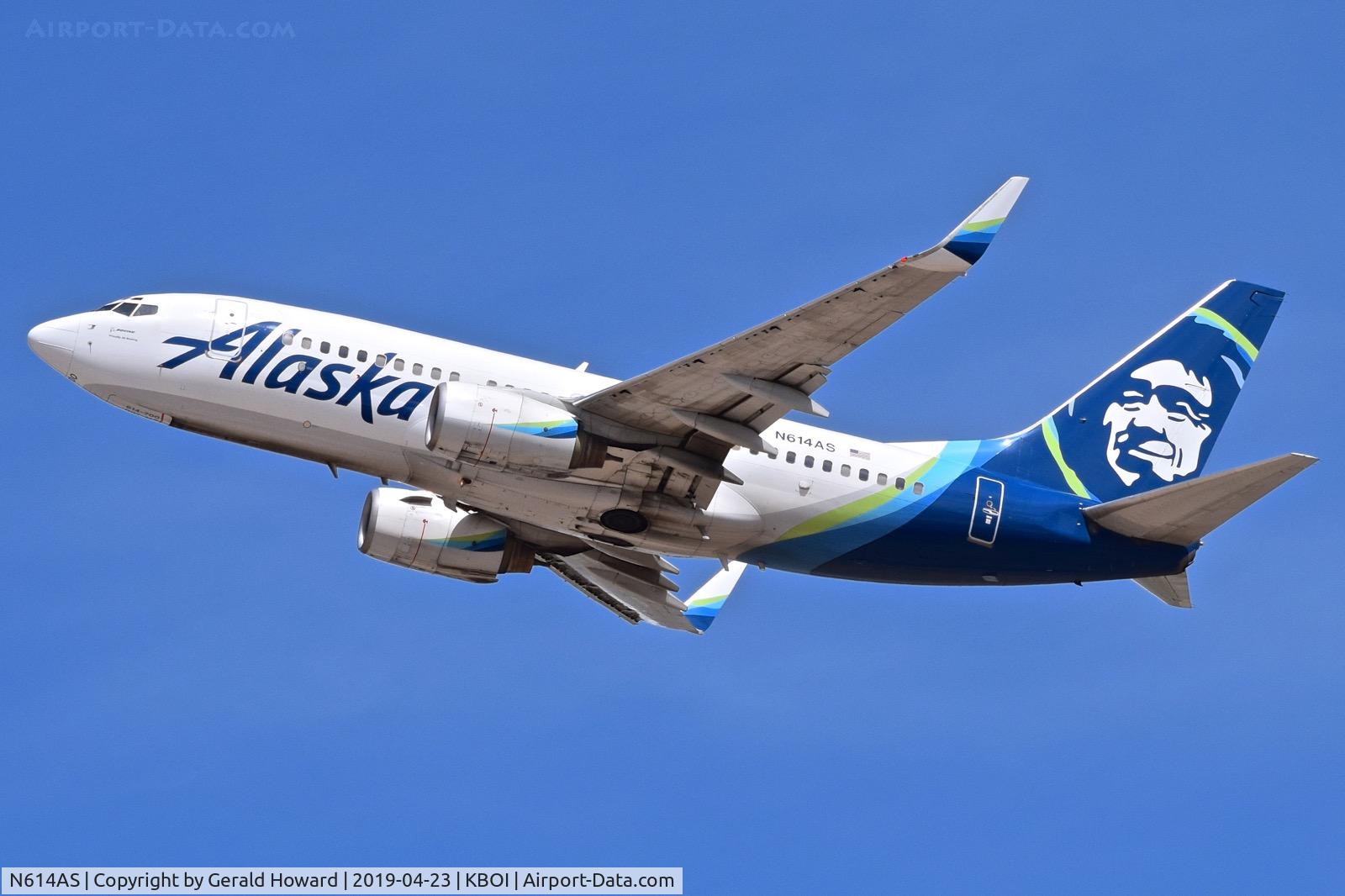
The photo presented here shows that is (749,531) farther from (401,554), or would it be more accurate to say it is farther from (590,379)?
(401,554)

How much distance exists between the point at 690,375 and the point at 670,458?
2915 mm

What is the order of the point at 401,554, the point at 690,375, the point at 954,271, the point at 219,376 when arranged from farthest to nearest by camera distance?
the point at 401,554
the point at 219,376
the point at 690,375
the point at 954,271

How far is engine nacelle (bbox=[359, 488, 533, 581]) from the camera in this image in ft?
150

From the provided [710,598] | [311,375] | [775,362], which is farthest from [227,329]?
[710,598]

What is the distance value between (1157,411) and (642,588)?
14.7 m

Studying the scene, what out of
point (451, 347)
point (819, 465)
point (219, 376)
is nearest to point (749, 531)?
point (819, 465)

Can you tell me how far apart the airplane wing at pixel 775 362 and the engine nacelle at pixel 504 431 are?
80 centimetres

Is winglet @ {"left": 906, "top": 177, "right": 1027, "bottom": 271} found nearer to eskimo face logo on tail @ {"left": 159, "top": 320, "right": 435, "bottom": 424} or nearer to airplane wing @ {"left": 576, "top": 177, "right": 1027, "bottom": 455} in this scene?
airplane wing @ {"left": 576, "top": 177, "right": 1027, "bottom": 455}

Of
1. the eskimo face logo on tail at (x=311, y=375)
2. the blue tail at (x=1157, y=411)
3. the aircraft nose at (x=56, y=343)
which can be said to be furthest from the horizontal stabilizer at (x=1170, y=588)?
the aircraft nose at (x=56, y=343)

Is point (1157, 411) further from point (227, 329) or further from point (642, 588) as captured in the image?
point (227, 329)

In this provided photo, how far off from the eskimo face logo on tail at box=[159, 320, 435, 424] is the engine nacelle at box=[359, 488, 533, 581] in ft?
14.0

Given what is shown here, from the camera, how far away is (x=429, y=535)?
4588 centimetres

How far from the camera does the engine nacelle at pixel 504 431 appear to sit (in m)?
39.4

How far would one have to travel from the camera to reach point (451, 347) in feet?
141
